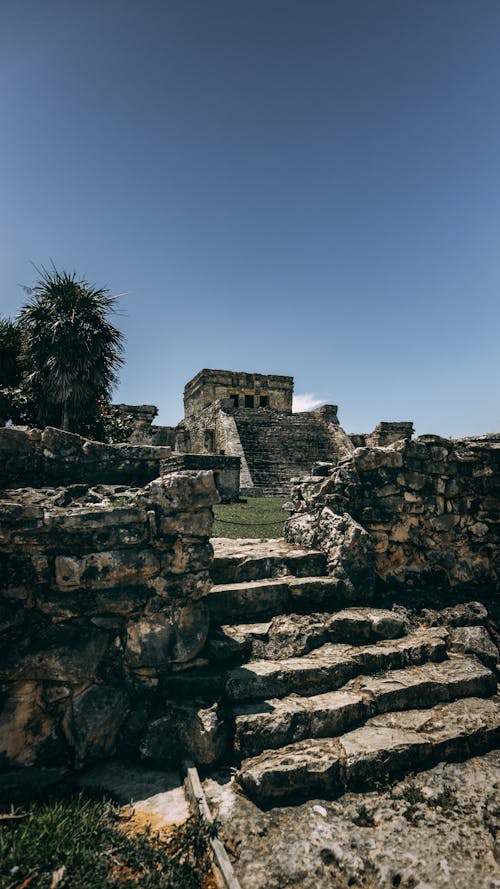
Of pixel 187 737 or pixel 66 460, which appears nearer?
pixel 187 737

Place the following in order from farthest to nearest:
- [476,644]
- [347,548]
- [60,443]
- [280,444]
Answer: [280,444] → [347,548] → [476,644] → [60,443]

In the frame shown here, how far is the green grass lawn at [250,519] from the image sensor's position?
8.42 metres

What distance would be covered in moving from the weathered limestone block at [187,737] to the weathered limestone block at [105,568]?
1147mm

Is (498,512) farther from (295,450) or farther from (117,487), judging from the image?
(295,450)

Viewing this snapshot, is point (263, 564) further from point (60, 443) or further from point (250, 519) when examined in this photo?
point (250, 519)

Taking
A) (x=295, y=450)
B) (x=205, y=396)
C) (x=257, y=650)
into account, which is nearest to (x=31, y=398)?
(x=257, y=650)

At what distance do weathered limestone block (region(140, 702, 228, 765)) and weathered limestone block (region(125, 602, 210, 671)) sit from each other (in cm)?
42

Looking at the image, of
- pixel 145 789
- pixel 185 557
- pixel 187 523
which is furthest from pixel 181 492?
pixel 145 789

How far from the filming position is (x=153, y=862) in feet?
8.80

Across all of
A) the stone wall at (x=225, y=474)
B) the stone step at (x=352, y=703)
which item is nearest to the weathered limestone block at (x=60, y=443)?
the stone step at (x=352, y=703)

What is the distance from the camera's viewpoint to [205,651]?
4.25 meters

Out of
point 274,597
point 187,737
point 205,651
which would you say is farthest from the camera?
point 274,597

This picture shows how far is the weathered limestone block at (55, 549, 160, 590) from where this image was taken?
379cm

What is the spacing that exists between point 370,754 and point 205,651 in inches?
64.0
